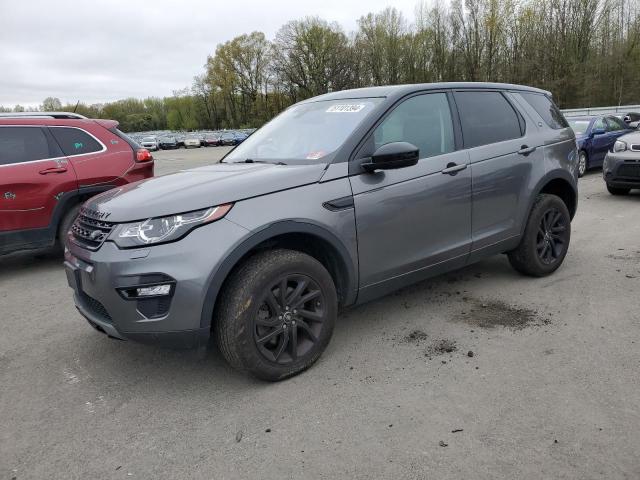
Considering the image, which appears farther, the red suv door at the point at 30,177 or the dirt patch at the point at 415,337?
the red suv door at the point at 30,177

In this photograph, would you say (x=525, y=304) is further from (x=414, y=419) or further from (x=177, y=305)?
(x=177, y=305)

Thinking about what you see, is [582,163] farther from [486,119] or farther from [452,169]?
[452,169]

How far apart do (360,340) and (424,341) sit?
453 mm

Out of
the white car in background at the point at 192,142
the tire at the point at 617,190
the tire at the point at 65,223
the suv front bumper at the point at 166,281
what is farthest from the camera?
the white car in background at the point at 192,142

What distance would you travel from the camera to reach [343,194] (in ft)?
10.9

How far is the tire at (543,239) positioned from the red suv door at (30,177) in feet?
16.6

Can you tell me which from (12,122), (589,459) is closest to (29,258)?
(12,122)

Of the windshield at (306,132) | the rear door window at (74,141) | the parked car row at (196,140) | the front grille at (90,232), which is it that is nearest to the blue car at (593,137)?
the windshield at (306,132)

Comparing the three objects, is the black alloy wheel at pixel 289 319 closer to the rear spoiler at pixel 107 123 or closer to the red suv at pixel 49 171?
the red suv at pixel 49 171

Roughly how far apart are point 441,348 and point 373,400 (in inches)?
32.8

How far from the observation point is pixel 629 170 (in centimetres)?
895

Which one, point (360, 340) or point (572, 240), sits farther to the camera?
point (572, 240)

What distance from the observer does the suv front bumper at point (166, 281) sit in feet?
9.05

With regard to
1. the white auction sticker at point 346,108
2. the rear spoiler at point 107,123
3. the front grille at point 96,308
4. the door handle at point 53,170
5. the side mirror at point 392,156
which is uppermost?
the rear spoiler at point 107,123
